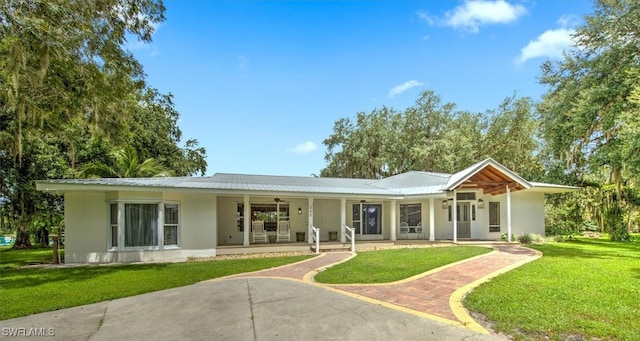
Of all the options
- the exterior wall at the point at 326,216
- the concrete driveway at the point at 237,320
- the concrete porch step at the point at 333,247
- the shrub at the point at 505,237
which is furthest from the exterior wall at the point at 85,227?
the shrub at the point at 505,237

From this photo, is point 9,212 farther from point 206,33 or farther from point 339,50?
point 339,50

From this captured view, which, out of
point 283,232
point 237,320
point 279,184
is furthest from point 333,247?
point 237,320

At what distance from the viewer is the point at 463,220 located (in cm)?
1703

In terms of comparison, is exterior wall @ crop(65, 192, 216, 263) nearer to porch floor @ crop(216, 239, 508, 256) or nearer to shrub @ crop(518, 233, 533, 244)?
porch floor @ crop(216, 239, 508, 256)

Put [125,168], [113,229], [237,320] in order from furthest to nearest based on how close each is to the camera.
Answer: [125,168] → [113,229] → [237,320]

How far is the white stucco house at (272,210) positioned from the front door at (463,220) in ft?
0.16

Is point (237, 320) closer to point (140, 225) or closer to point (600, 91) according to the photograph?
point (140, 225)

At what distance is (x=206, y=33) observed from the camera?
45.8 feet

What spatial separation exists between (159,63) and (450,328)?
13.2 meters

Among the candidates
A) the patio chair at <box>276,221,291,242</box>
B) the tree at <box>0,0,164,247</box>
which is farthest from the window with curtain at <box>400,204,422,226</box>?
the tree at <box>0,0,164,247</box>

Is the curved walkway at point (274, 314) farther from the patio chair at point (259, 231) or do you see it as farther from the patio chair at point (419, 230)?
the patio chair at point (419, 230)

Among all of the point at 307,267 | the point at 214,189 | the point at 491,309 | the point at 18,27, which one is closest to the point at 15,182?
the point at 214,189

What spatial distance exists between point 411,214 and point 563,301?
38.1 ft

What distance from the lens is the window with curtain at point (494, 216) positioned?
16.8m
